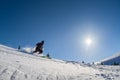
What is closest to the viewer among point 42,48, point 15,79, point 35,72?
point 15,79

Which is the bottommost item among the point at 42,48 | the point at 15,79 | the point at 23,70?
the point at 15,79

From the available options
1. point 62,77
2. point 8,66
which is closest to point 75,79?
point 62,77

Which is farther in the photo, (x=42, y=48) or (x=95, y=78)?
(x=42, y=48)

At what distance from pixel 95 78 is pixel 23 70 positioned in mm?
9249

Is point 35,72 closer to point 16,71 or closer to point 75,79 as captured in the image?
point 16,71

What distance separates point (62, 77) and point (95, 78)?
4.37 meters

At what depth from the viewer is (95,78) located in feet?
75.4

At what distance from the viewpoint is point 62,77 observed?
22.2 meters

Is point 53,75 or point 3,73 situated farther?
point 53,75

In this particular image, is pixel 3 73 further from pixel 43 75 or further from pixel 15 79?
pixel 43 75

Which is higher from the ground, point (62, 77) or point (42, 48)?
point (42, 48)

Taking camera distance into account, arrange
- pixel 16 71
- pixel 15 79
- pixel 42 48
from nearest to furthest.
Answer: pixel 15 79, pixel 16 71, pixel 42 48

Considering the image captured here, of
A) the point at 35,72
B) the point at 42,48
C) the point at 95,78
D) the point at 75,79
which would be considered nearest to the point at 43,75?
the point at 35,72

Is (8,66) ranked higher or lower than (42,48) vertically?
lower
